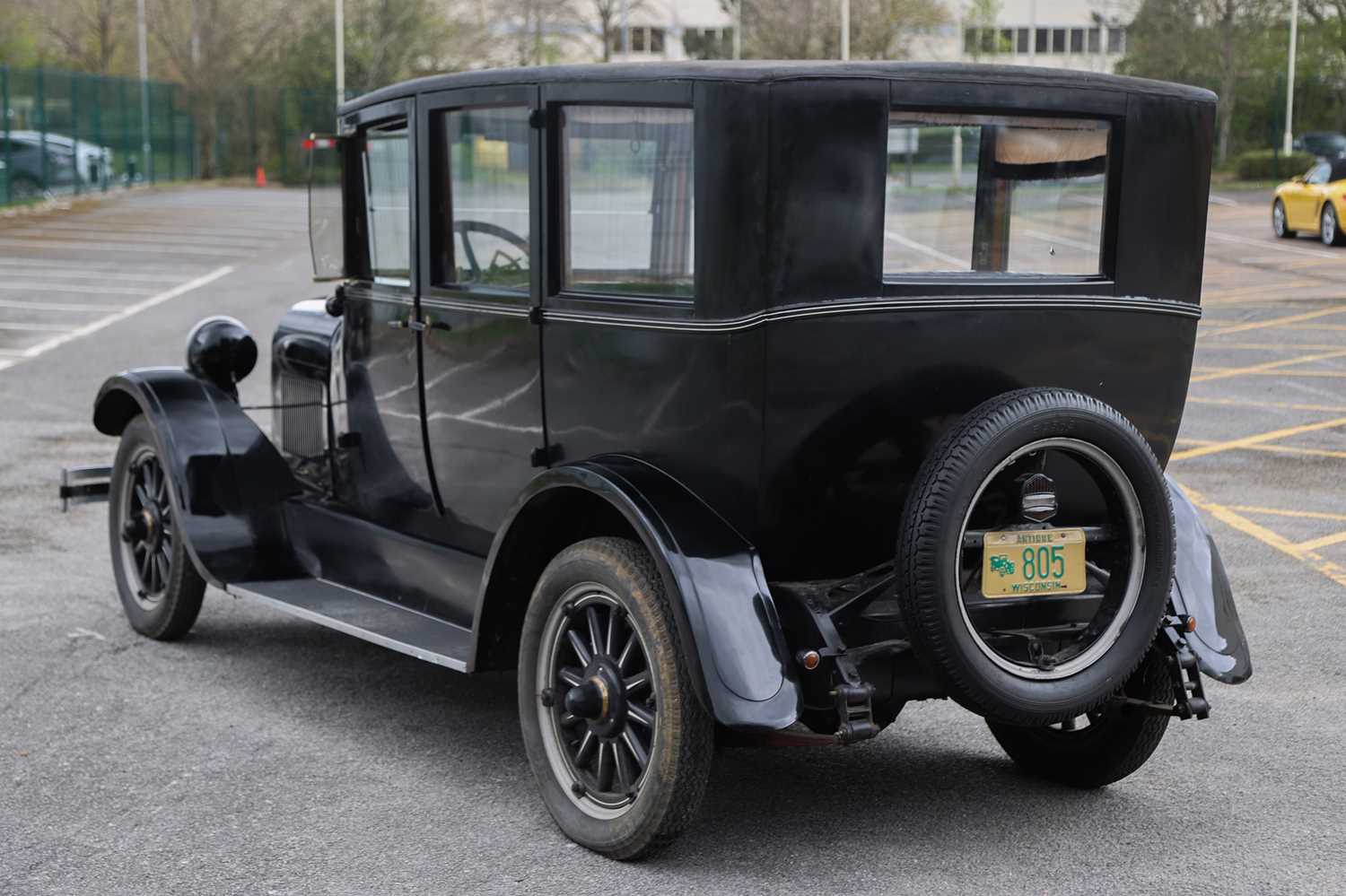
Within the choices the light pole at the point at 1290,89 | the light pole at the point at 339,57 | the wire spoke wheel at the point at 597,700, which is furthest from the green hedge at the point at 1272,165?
the wire spoke wheel at the point at 597,700

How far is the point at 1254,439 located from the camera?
1003cm

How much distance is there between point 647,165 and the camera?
3.99 m

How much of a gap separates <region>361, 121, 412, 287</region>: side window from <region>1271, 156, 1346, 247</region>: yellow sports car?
1954 centimetres

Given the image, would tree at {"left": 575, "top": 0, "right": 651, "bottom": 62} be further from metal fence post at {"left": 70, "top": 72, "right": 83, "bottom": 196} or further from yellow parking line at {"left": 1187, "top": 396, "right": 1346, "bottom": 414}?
yellow parking line at {"left": 1187, "top": 396, "right": 1346, "bottom": 414}

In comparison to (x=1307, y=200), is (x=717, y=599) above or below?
below

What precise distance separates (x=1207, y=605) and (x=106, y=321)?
46.6 ft

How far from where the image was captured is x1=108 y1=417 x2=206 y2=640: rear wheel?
5.76 metres

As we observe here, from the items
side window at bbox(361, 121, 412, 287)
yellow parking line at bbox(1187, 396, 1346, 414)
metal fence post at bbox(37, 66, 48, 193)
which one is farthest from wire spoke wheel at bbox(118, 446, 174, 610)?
metal fence post at bbox(37, 66, 48, 193)

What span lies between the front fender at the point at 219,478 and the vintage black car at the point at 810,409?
3.15ft

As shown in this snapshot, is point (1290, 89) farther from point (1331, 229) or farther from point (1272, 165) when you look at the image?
point (1331, 229)

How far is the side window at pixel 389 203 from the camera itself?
197 inches

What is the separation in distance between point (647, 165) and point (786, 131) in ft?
1.41

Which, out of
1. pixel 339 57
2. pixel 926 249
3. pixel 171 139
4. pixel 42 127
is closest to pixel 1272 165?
pixel 339 57

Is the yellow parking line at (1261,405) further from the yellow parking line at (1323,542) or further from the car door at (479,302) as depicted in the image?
the car door at (479,302)
